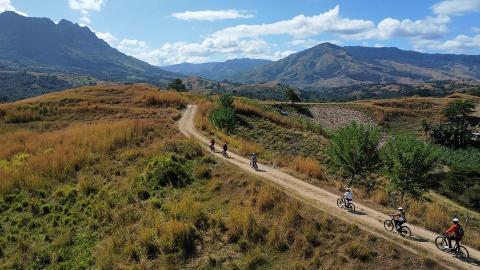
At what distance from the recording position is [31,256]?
20.4m

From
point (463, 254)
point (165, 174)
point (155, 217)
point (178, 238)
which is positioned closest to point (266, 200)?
point (178, 238)

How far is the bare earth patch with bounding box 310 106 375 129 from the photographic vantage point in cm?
11067

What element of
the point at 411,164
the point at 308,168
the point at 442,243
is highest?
the point at 411,164

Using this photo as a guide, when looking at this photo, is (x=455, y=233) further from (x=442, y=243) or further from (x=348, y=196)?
(x=348, y=196)

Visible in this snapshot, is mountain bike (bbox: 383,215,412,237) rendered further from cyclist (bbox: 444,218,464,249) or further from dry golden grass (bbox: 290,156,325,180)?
dry golden grass (bbox: 290,156,325,180)

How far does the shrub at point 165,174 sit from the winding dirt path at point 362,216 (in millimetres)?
4984

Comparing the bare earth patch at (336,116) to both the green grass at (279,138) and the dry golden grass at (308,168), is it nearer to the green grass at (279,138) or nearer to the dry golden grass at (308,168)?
the green grass at (279,138)

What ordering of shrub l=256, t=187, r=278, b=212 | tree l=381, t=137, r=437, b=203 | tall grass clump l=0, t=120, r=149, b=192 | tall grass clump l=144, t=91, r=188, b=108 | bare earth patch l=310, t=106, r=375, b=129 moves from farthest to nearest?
bare earth patch l=310, t=106, r=375, b=129 < tall grass clump l=144, t=91, r=188, b=108 < tall grass clump l=0, t=120, r=149, b=192 < tree l=381, t=137, r=437, b=203 < shrub l=256, t=187, r=278, b=212

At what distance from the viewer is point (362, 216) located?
22578 mm

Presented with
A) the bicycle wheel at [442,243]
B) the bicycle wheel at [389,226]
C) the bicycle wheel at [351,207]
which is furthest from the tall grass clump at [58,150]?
the bicycle wheel at [442,243]

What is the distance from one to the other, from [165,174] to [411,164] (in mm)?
17231

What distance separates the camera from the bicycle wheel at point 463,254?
59.4 feet

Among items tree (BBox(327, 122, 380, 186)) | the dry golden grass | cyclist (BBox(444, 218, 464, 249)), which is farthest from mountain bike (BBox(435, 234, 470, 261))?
tree (BBox(327, 122, 380, 186))

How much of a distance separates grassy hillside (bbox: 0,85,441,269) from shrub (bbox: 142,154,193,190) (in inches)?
2.9
